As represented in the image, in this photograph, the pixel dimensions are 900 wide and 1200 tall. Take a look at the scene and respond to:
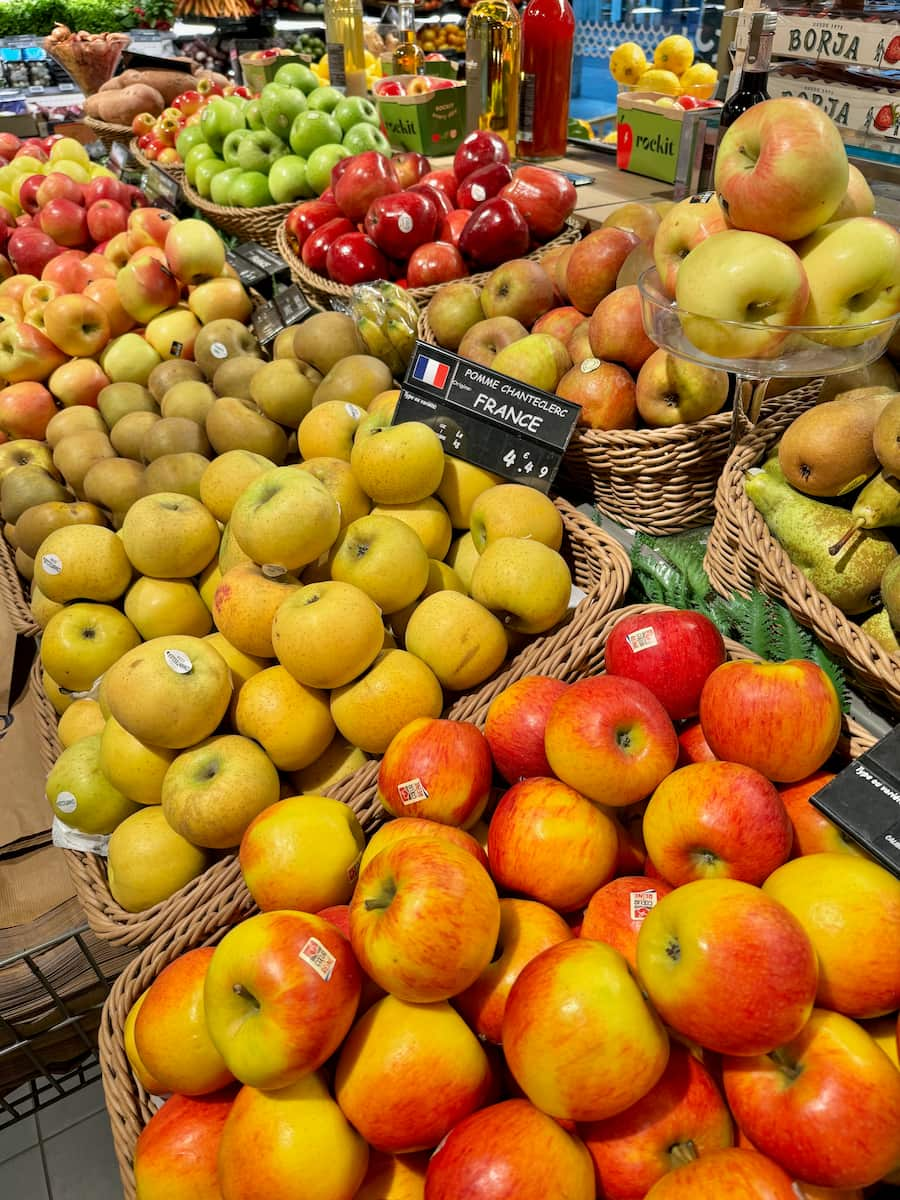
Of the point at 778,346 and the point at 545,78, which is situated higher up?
the point at 545,78

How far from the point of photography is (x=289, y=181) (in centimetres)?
304

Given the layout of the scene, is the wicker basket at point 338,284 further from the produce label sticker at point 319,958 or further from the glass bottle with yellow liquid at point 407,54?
the produce label sticker at point 319,958

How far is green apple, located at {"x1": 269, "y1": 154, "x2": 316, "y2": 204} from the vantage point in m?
3.04

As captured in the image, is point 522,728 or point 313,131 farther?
point 313,131

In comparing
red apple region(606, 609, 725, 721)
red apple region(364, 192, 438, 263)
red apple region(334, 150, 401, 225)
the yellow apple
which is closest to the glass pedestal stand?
red apple region(606, 609, 725, 721)

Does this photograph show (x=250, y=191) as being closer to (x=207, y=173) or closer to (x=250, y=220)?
(x=250, y=220)

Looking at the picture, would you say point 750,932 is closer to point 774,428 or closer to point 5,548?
point 774,428

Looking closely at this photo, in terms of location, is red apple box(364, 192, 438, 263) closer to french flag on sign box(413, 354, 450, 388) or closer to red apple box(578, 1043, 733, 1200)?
french flag on sign box(413, 354, 450, 388)

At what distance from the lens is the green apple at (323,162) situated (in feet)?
9.85

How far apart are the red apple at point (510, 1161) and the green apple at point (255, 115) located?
374 centimetres

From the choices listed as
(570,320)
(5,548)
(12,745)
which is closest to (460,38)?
(570,320)

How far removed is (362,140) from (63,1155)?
3.40 meters

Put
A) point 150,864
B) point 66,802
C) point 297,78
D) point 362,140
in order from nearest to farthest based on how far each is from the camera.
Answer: point 150,864 → point 66,802 → point 362,140 → point 297,78

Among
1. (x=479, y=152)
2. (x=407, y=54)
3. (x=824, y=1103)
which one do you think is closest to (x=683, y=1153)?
(x=824, y=1103)
